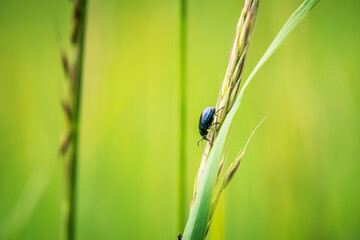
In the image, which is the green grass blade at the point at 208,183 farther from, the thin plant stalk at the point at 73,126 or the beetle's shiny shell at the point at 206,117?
the beetle's shiny shell at the point at 206,117

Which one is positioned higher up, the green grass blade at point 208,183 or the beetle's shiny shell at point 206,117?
the beetle's shiny shell at point 206,117

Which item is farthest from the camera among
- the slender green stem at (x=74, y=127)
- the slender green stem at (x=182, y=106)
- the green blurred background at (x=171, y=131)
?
the green blurred background at (x=171, y=131)

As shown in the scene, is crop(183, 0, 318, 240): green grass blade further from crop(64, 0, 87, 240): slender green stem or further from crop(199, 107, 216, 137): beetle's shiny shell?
crop(199, 107, 216, 137): beetle's shiny shell

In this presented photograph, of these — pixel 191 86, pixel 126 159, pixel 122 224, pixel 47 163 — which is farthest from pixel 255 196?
pixel 47 163

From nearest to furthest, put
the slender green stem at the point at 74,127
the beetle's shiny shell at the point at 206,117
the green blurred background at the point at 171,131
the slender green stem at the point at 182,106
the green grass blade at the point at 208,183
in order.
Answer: the green grass blade at the point at 208,183
the slender green stem at the point at 74,127
the slender green stem at the point at 182,106
the beetle's shiny shell at the point at 206,117
the green blurred background at the point at 171,131

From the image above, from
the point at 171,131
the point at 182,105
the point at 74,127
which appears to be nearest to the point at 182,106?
the point at 182,105

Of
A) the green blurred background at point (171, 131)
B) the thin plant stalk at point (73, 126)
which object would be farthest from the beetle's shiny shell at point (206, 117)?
the thin plant stalk at point (73, 126)

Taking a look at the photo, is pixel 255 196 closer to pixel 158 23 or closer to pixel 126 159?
pixel 126 159

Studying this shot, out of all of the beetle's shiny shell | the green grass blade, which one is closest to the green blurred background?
the beetle's shiny shell
